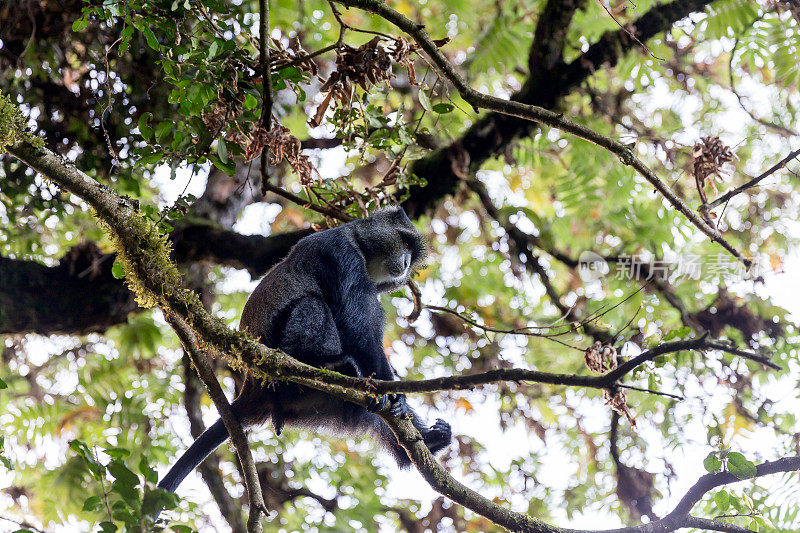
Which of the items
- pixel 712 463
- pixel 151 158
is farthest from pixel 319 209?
pixel 712 463

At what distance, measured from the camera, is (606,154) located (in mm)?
6188

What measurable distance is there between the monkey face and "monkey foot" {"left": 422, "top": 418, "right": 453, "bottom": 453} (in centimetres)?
115

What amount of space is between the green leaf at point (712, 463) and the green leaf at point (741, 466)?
76mm

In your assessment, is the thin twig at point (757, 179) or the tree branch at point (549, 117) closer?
the thin twig at point (757, 179)

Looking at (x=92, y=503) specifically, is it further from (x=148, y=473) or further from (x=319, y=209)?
(x=319, y=209)

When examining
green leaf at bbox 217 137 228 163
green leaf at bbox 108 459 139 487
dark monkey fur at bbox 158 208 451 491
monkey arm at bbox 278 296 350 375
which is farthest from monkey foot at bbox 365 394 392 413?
green leaf at bbox 217 137 228 163

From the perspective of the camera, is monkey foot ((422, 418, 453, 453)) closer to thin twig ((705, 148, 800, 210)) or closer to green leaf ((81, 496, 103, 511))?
thin twig ((705, 148, 800, 210))

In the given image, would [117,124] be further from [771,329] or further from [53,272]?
[771,329]

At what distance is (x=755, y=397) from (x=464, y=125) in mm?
3977

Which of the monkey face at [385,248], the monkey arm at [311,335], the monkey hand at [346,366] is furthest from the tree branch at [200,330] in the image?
the monkey face at [385,248]

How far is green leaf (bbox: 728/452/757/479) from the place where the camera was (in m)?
2.50

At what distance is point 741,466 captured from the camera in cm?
252

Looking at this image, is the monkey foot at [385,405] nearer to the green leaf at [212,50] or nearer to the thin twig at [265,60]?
the thin twig at [265,60]

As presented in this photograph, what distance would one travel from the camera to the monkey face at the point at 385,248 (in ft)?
15.0
